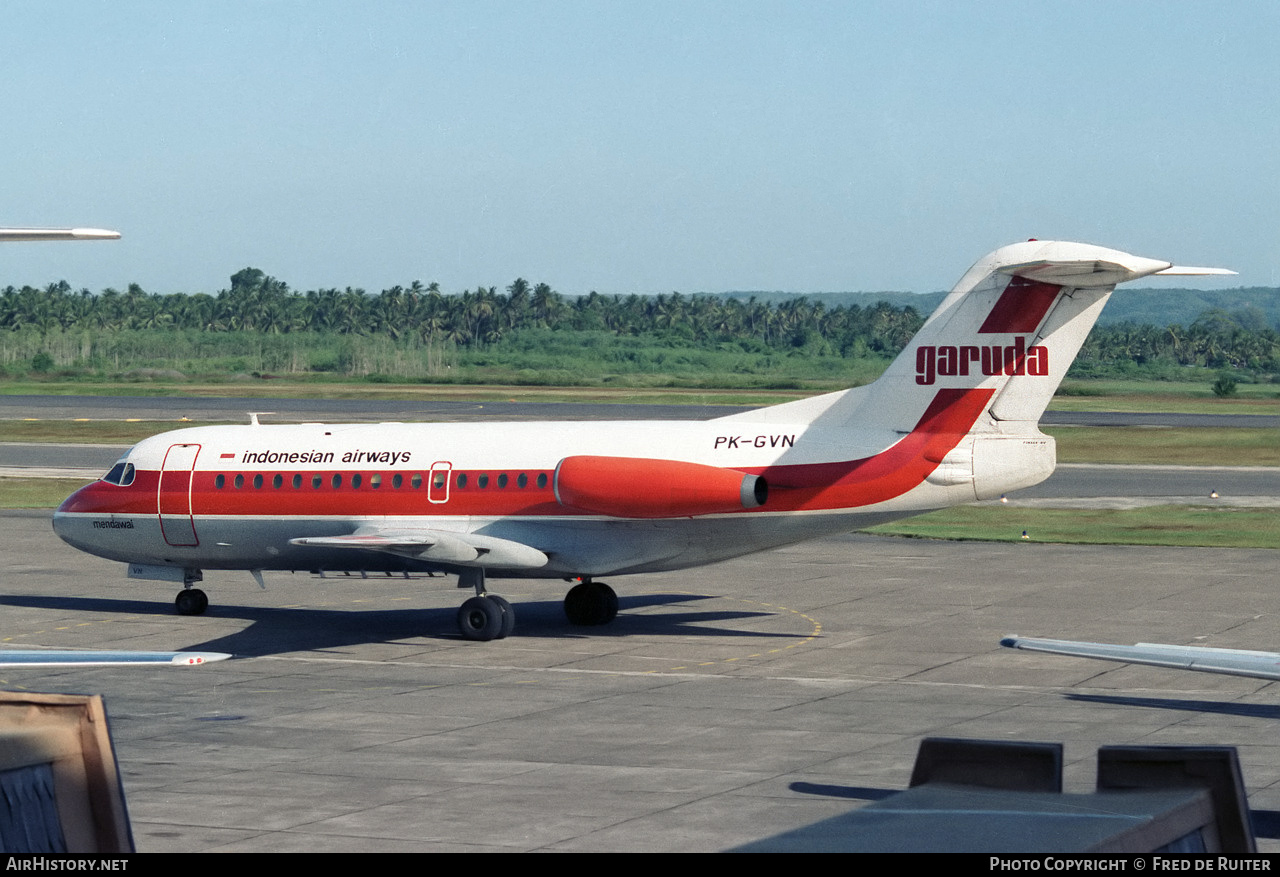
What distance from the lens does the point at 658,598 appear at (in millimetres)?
32750

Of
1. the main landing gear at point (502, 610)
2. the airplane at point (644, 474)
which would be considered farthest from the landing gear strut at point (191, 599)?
the main landing gear at point (502, 610)

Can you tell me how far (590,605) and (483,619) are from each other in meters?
2.41

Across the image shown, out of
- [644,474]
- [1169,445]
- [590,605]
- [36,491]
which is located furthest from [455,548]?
[1169,445]

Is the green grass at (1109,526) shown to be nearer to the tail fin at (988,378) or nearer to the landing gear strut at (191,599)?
the tail fin at (988,378)

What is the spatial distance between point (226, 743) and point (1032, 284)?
13.8 m

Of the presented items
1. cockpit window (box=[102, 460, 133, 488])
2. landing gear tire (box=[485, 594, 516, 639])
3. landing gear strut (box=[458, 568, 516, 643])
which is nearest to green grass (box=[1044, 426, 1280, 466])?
landing gear tire (box=[485, 594, 516, 639])

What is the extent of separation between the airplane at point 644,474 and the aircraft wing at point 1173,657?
10323mm

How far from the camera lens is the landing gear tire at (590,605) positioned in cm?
2931

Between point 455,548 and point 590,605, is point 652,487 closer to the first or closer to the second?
point 455,548

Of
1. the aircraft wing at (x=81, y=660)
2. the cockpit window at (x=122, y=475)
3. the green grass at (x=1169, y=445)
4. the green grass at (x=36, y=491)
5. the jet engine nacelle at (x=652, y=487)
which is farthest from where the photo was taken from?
the green grass at (x=1169, y=445)

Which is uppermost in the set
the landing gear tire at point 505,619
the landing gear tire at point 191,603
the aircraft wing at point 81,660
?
the aircraft wing at point 81,660

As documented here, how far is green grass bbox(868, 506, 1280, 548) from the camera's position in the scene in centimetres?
4106

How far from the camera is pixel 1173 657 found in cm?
1509
